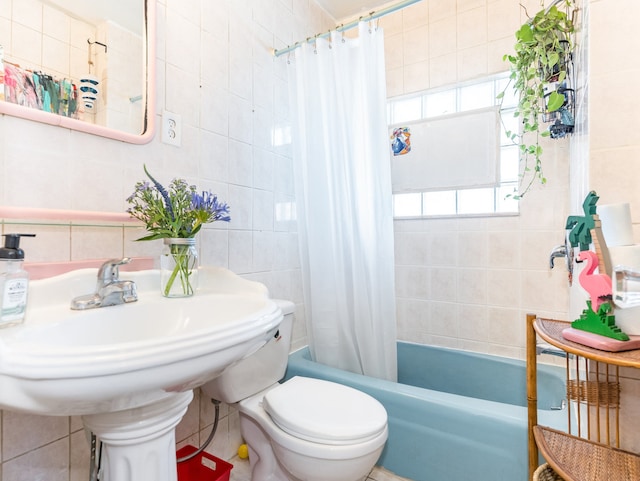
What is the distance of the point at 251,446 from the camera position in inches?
53.1

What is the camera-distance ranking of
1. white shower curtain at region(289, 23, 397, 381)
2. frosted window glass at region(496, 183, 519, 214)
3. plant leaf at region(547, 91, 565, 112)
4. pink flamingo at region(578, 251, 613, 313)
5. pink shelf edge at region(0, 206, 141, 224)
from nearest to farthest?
pink flamingo at region(578, 251, 613, 313), pink shelf edge at region(0, 206, 141, 224), plant leaf at region(547, 91, 565, 112), white shower curtain at region(289, 23, 397, 381), frosted window glass at region(496, 183, 519, 214)

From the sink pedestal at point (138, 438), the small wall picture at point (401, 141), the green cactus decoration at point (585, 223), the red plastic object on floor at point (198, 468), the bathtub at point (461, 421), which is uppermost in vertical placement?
the small wall picture at point (401, 141)

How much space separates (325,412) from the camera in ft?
3.66

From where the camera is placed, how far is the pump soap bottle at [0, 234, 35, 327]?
70 cm

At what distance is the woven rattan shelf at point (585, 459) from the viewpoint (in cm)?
72

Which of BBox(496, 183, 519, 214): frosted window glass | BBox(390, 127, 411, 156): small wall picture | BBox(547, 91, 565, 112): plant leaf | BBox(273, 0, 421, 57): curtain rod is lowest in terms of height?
BBox(496, 183, 519, 214): frosted window glass

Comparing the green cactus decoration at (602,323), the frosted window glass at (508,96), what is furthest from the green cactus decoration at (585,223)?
the frosted window glass at (508,96)

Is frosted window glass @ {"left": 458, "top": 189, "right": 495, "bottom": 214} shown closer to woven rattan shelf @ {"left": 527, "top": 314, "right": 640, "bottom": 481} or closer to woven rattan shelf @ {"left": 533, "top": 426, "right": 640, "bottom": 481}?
woven rattan shelf @ {"left": 527, "top": 314, "right": 640, "bottom": 481}

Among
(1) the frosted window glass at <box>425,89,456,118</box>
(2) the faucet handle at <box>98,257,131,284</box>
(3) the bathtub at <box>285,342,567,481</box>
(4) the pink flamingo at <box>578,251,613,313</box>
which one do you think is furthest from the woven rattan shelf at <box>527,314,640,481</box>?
(1) the frosted window glass at <box>425,89,456,118</box>

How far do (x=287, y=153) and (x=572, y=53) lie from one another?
130cm

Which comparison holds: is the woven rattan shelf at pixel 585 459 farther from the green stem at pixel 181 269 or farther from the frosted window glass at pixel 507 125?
the frosted window glass at pixel 507 125

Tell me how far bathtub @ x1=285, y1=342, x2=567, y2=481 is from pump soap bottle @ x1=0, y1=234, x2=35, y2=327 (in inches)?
43.5

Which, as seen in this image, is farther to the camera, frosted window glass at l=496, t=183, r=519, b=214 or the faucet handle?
frosted window glass at l=496, t=183, r=519, b=214

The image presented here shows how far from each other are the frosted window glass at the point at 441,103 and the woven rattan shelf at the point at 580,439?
1.47m
